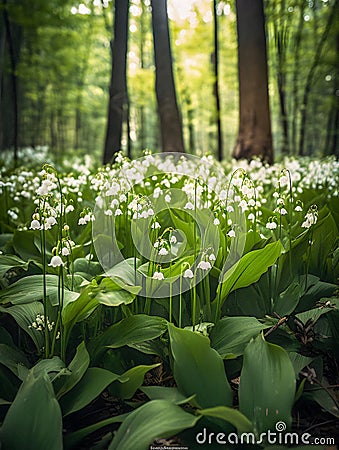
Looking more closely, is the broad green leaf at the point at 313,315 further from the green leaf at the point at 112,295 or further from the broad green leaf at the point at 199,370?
the green leaf at the point at 112,295

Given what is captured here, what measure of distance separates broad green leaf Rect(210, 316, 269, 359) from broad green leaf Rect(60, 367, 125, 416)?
47 cm

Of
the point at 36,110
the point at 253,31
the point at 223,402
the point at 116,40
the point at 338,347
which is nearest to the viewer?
the point at 223,402

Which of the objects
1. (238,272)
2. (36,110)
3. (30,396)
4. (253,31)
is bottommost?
(30,396)

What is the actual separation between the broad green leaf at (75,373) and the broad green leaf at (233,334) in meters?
0.56

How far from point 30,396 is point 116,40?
909 cm

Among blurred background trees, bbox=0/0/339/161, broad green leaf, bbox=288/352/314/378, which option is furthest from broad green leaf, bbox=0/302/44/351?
blurred background trees, bbox=0/0/339/161

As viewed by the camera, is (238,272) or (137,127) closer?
(238,272)

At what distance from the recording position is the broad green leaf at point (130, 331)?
1.81m

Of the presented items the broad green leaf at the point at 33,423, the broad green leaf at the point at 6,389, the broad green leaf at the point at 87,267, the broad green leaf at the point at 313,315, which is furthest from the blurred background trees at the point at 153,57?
the broad green leaf at the point at 33,423

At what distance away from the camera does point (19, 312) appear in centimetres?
196

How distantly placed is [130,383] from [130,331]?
248mm

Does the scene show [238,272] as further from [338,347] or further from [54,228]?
[54,228]

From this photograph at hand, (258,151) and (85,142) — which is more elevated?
(85,142)

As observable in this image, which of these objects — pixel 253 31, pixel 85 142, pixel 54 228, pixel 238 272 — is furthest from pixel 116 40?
pixel 85 142
